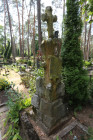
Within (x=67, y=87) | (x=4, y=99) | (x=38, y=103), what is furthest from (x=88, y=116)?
(x=4, y=99)

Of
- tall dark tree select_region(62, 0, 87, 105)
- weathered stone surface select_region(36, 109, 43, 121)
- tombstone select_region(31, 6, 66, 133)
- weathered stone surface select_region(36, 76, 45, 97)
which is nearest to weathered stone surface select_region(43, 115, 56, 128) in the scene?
tombstone select_region(31, 6, 66, 133)

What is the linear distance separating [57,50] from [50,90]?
0.95 m

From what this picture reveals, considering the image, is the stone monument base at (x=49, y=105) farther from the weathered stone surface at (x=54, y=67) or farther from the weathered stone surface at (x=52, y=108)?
the weathered stone surface at (x=54, y=67)

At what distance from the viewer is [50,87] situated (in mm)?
1908

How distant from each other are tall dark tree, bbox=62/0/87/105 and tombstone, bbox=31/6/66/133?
2.16 ft

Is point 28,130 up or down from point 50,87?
down

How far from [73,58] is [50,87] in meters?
1.47

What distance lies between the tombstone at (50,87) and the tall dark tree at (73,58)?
26.0 inches

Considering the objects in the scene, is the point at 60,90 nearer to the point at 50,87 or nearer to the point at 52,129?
the point at 50,87

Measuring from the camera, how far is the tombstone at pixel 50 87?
1910mm

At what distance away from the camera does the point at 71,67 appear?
287cm

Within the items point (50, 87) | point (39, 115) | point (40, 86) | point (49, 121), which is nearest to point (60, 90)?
point (50, 87)

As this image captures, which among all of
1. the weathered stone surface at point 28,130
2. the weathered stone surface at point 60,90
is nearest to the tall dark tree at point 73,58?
the weathered stone surface at point 60,90

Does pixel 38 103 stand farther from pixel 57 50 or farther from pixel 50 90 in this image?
pixel 57 50
